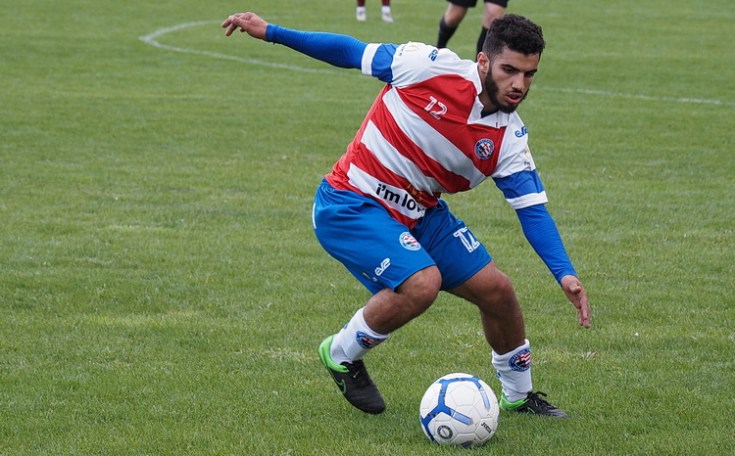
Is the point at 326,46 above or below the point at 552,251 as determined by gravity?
above

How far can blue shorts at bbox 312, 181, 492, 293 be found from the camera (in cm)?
519

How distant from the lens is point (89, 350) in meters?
6.30

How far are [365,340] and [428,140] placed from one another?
894 millimetres

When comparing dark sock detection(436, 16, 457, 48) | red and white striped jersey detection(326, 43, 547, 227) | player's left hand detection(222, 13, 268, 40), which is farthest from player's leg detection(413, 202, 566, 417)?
dark sock detection(436, 16, 457, 48)

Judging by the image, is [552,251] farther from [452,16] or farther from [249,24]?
[452,16]

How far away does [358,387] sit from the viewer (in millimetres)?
5410

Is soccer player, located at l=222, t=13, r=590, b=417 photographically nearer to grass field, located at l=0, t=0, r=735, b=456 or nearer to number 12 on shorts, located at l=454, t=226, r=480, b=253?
number 12 on shorts, located at l=454, t=226, r=480, b=253

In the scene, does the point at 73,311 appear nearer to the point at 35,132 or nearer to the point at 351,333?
the point at 351,333

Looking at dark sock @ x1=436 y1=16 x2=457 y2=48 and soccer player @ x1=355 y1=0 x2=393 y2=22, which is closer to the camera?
dark sock @ x1=436 y1=16 x2=457 y2=48

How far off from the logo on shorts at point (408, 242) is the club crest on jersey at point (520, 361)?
702mm

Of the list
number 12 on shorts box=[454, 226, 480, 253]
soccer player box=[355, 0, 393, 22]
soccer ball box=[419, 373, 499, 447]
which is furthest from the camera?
soccer player box=[355, 0, 393, 22]

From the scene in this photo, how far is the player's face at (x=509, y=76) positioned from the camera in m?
5.09

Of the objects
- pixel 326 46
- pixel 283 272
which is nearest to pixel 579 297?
pixel 326 46

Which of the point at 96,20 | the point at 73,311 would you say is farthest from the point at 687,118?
the point at 96,20
